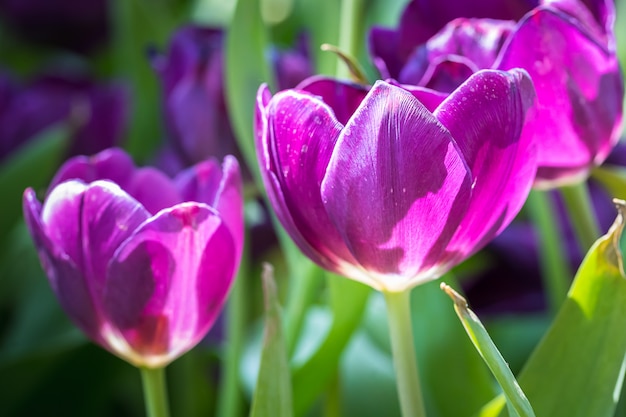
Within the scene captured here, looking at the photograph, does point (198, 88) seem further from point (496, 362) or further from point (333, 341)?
point (496, 362)

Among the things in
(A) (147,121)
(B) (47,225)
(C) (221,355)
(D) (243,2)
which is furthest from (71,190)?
(A) (147,121)

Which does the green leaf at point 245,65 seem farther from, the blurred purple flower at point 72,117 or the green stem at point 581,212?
the blurred purple flower at point 72,117

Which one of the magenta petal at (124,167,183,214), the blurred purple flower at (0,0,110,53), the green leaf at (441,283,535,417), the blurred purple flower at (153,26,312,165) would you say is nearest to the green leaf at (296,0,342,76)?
the blurred purple flower at (153,26,312,165)

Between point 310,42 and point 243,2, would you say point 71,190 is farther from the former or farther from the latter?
point 310,42

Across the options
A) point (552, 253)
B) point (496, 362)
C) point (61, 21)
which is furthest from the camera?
point (61, 21)

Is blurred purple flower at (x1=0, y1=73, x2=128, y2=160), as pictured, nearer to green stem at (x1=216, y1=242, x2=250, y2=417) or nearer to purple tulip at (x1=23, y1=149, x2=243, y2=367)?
green stem at (x1=216, y1=242, x2=250, y2=417)

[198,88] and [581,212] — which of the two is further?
[198,88]

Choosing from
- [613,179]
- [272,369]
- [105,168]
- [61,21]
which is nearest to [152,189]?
[105,168]
